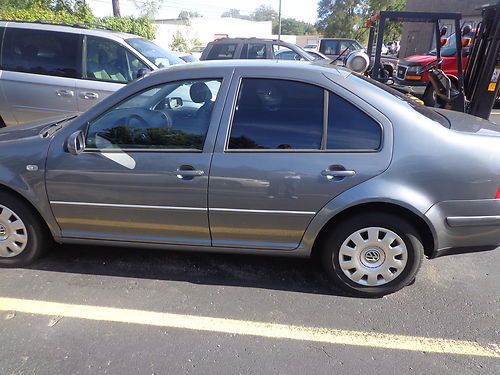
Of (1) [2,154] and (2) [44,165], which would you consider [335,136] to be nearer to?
(2) [44,165]

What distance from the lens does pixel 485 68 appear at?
6.17 metres

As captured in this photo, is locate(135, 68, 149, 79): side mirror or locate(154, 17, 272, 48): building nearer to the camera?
locate(135, 68, 149, 79): side mirror

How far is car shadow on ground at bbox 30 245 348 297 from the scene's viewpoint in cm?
298

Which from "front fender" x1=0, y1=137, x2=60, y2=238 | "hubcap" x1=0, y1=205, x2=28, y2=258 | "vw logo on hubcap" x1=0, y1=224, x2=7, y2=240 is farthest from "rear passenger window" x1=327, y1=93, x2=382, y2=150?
"vw logo on hubcap" x1=0, y1=224, x2=7, y2=240

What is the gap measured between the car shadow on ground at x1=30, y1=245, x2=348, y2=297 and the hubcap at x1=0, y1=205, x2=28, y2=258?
0.20 metres

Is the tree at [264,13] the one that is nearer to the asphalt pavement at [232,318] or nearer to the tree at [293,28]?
the tree at [293,28]

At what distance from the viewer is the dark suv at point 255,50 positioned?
30.5 feet

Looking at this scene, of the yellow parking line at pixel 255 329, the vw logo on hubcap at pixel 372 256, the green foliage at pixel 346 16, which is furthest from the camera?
the green foliage at pixel 346 16

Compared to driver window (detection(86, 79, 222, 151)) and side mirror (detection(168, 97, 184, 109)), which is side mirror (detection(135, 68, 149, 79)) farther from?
driver window (detection(86, 79, 222, 151))

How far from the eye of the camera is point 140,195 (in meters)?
2.76

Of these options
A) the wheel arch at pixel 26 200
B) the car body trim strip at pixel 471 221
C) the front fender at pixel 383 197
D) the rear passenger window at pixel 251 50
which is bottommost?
the wheel arch at pixel 26 200

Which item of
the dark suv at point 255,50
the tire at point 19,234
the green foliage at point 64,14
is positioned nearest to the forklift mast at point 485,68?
the dark suv at point 255,50

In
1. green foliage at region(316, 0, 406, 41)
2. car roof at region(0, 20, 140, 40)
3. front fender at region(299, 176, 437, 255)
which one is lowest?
front fender at region(299, 176, 437, 255)

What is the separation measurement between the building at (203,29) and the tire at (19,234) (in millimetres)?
19974
